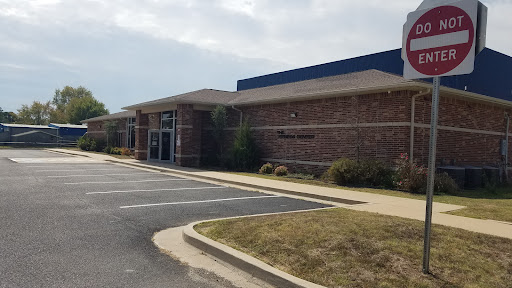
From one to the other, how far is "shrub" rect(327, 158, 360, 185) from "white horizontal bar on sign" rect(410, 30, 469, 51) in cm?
1005

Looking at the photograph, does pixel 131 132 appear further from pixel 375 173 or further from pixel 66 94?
pixel 66 94

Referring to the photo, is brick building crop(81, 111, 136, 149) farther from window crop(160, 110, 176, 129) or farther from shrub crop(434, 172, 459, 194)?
shrub crop(434, 172, 459, 194)

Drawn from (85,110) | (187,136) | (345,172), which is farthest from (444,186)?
(85,110)

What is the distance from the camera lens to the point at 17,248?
18.7ft

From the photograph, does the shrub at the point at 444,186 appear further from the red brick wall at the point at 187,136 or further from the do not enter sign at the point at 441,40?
the red brick wall at the point at 187,136

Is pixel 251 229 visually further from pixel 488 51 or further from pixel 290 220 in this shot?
pixel 488 51

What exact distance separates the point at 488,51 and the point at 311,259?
2313 centimetres

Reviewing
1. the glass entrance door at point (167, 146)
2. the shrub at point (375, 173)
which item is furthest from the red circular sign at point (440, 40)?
the glass entrance door at point (167, 146)

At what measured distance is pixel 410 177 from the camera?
12953 mm

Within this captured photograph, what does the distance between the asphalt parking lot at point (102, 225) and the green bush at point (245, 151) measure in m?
6.41

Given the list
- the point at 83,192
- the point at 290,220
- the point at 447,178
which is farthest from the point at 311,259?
the point at 447,178

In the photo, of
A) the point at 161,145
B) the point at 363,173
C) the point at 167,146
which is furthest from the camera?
the point at 161,145

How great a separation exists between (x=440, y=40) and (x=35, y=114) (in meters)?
94.7

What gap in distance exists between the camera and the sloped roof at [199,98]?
72.3ft
